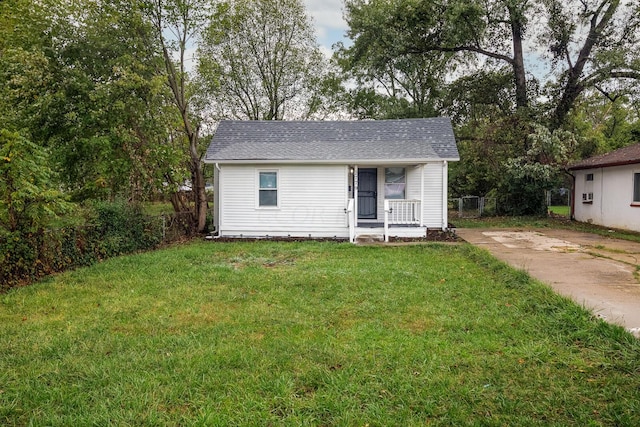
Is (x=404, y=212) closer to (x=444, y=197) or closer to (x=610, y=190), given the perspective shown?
(x=444, y=197)

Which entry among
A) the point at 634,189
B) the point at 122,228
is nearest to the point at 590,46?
the point at 634,189

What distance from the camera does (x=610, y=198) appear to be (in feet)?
47.6

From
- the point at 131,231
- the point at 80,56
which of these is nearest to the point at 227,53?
the point at 80,56

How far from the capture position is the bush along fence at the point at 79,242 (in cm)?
711

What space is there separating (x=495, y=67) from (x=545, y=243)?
13.7 metres

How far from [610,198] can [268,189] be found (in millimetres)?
12064

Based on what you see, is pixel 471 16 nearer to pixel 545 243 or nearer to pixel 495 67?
pixel 495 67

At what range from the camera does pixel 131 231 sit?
402 inches

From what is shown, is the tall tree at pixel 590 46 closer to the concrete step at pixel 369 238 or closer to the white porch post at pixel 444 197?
the white porch post at pixel 444 197

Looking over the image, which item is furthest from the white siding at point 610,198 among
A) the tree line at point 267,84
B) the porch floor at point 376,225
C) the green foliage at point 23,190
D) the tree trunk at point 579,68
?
the green foliage at point 23,190

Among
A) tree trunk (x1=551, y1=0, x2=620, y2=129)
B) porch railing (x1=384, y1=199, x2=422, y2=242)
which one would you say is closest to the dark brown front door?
porch railing (x1=384, y1=199, x2=422, y2=242)

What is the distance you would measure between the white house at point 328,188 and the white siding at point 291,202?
0.03 metres

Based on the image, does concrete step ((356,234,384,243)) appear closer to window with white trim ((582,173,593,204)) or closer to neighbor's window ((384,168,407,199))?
neighbor's window ((384,168,407,199))

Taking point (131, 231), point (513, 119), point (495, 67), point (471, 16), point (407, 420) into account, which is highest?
point (471, 16)
